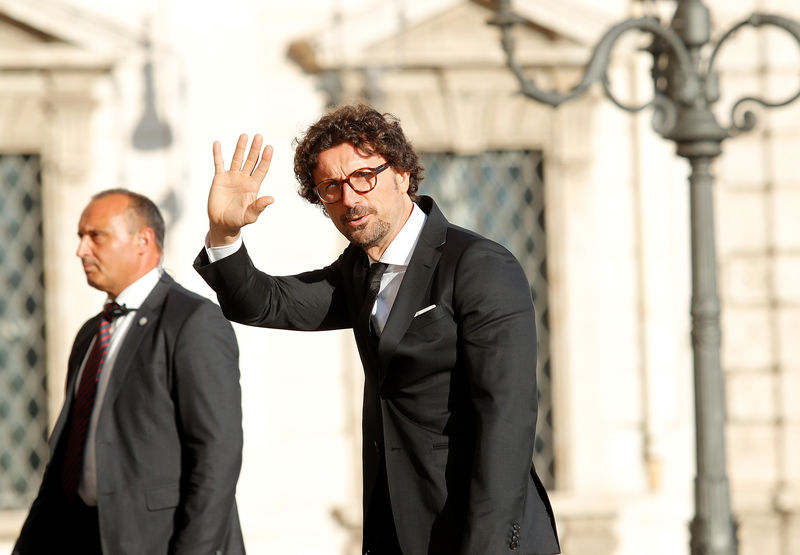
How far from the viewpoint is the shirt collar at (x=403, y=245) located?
325cm

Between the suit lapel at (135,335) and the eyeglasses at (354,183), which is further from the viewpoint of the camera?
the suit lapel at (135,335)

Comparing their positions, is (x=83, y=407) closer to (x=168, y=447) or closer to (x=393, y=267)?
(x=168, y=447)

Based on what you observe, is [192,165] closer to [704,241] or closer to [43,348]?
[43,348]

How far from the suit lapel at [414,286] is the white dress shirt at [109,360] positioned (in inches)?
60.8

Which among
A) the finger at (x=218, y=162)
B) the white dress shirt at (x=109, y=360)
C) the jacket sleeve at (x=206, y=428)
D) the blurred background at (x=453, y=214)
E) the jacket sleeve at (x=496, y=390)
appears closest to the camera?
the jacket sleeve at (x=496, y=390)

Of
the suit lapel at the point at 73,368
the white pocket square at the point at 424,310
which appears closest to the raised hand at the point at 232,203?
the white pocket square at the point at 424,310

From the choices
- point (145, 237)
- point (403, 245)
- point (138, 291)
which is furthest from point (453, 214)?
point (403, 245)

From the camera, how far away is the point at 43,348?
29.1 ft

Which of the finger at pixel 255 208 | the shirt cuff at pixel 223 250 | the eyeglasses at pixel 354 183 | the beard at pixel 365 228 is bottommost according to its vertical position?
the shirt cuff at pixel 223 250

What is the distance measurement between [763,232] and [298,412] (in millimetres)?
3289

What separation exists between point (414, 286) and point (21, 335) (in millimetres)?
6181

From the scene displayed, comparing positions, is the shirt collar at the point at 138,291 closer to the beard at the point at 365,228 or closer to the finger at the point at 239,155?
Answer: the finger at the point at 239,155

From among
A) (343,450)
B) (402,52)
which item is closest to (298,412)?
(343,450)

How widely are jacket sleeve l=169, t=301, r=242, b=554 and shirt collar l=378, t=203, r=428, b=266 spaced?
130 cm
